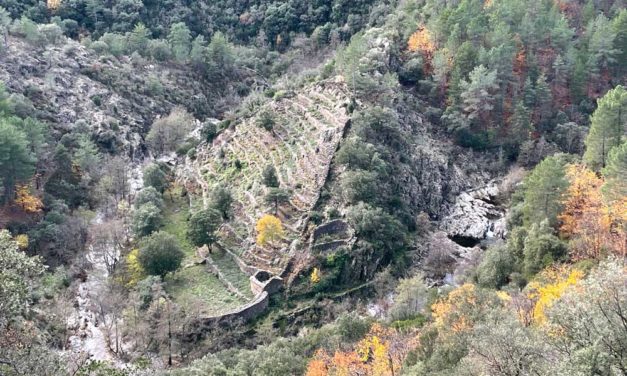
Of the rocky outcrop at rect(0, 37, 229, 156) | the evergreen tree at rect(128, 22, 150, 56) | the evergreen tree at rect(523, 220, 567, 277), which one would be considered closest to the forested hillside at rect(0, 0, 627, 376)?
the evergreen tree at rect(523, 220, 567, 277)

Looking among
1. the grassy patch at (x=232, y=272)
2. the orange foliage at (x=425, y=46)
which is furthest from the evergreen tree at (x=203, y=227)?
the orange foliage at (x=425, y=46)

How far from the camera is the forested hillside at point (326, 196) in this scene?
29625mm

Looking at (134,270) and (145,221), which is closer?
(134,270)

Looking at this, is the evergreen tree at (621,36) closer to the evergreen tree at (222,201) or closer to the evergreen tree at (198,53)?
the evergreen tree at (222,201)

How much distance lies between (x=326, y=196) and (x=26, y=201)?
89.6 feet

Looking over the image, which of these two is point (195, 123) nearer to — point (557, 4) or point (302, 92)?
point (302, 92)

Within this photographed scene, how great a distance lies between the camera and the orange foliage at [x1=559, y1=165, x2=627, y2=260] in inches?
1453

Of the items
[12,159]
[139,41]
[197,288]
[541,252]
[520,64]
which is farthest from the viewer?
[139,41]

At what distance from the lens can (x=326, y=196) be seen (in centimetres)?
5103

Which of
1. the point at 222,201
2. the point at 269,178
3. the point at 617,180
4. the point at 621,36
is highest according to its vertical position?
the point at 621,36

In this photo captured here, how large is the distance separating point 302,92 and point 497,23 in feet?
86.9

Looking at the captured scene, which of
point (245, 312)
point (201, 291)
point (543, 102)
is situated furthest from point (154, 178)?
point (543, 102)

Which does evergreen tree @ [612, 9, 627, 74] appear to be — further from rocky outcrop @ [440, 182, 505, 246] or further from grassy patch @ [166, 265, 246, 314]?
grassy patch @ [166, 265, 246, 314]

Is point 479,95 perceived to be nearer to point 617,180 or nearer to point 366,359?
point 617,180
